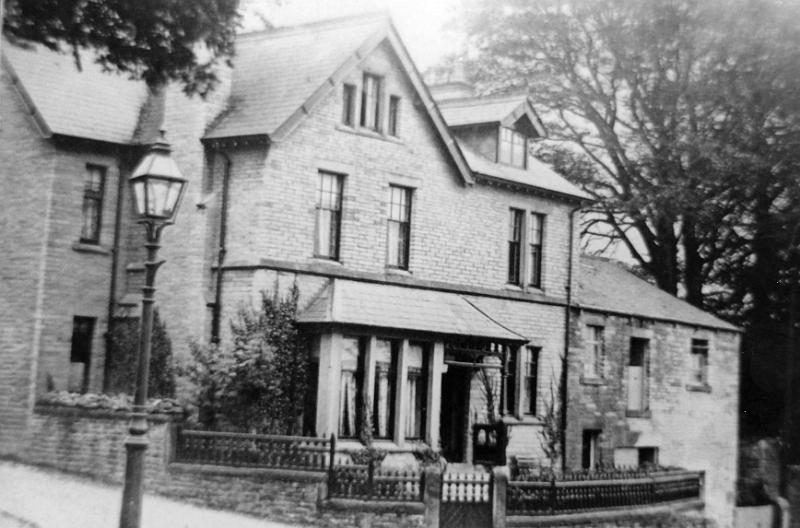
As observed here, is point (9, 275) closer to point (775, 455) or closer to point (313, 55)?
point (313, 55)

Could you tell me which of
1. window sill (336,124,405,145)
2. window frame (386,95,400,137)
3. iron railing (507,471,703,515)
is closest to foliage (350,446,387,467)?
iron railing (507,471,703,515)

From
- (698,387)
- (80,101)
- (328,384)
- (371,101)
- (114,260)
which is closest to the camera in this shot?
(328,384)

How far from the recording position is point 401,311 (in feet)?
72.6

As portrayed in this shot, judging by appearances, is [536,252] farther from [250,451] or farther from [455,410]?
[250,451]

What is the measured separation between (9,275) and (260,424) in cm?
612

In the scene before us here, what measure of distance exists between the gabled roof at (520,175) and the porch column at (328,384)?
6.27 m

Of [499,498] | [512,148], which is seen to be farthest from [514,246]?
[499,498]

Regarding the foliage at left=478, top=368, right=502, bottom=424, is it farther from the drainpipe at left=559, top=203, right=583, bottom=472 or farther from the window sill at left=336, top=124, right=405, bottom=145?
the window sill at left=336, top=124, right=405, bottom=145

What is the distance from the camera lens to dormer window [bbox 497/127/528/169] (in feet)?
88.2

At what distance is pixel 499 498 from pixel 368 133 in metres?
8.22

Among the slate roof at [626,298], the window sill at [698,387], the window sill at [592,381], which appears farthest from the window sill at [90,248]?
the window sill at [698,387]

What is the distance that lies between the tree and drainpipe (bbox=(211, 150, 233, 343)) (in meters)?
13.5

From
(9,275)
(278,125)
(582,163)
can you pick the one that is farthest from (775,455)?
(9,275)

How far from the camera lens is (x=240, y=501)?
17359 millimetres
